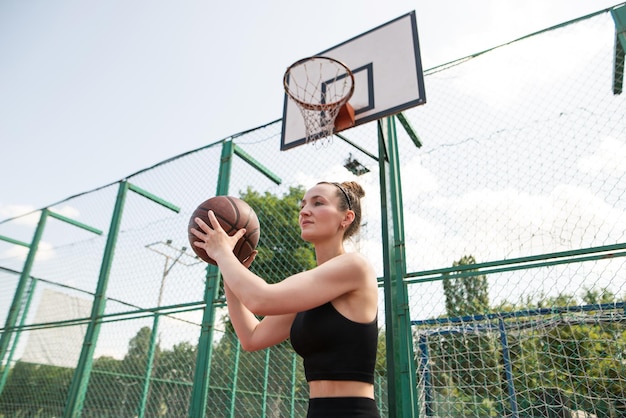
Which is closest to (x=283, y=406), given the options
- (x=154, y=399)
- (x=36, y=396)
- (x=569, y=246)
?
(x=154, y=399)

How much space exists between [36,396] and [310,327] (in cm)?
840

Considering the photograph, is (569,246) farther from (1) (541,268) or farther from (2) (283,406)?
(2) (283,406)

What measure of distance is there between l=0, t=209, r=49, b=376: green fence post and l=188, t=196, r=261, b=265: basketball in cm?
603

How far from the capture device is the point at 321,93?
4.16m

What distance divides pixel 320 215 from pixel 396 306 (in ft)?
5.06

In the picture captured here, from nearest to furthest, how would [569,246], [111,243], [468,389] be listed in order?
[569,246]
[468,389]
[111,243]

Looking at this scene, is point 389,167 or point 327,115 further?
point 327,115

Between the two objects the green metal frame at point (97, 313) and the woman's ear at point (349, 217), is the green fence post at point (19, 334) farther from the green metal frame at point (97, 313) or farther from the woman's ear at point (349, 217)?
the woman's ear at point (349, 217)


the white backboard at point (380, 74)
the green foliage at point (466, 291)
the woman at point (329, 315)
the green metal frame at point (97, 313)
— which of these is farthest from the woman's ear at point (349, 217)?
the green metal frame at point (97, 313)

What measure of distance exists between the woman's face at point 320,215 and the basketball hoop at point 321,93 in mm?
2002

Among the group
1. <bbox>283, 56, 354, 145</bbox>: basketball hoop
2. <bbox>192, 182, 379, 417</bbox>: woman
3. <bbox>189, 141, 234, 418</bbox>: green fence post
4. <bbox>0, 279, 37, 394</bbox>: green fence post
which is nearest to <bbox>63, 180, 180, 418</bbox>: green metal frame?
<bbox>189, 141, 234, 418</bbox>: green fence post

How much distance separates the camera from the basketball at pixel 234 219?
209 centimetres

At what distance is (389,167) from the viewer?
3.53 m

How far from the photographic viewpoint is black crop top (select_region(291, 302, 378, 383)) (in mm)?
1426
